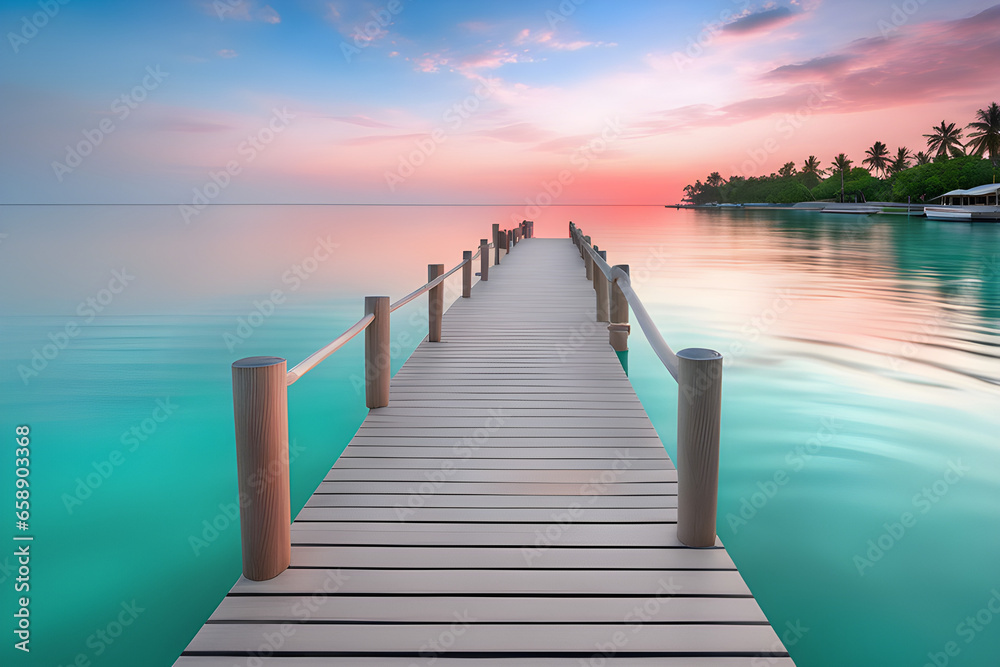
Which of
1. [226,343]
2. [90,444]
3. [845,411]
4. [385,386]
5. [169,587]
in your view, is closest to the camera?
[169,587]

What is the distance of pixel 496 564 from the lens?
272 cm

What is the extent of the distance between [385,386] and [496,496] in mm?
1857

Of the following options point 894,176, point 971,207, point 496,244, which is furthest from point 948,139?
point 496,244

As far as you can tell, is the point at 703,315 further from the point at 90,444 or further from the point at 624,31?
the point at 624,31

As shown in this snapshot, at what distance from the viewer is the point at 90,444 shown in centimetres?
676

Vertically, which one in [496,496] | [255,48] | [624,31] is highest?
[255,48]

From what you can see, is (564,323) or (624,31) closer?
(564,323)

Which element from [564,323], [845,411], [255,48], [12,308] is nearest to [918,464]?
[845,411]
